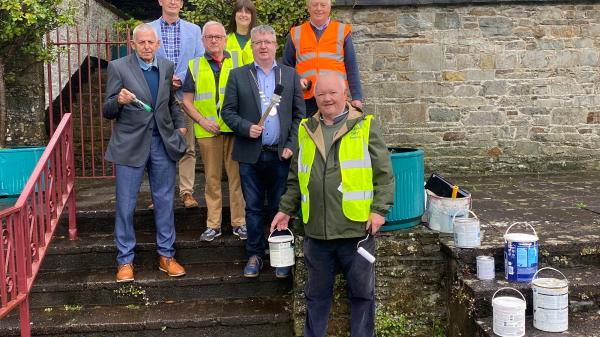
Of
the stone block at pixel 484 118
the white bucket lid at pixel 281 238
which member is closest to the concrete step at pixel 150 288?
the white bucket lid at pixel 281 238

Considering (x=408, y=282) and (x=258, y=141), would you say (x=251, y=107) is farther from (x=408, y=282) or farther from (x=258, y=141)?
(x=408, y=282)

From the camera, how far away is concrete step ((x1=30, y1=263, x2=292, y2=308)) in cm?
451

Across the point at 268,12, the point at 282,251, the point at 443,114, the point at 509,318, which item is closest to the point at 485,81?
the point at 443,114

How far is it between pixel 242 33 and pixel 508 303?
10.1 feet

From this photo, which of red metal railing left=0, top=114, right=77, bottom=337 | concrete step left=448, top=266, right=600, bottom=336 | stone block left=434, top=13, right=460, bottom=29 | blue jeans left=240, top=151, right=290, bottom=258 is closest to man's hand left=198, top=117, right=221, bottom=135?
blue jeans left=240, top=151, right=290, bottom=258

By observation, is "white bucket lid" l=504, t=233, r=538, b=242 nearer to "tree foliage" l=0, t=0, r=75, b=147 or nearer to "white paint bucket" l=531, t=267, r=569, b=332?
"white paint bucket" l=531, t=267, r=569, b=332

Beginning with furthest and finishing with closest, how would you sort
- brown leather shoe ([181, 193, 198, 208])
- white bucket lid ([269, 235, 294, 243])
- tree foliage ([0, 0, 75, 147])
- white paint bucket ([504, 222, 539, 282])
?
tree foliage ([0, 0, 75, 147]) → brown leather shoe ([181, 193, 198, 208]) → white bucket lid ([269, 235, 294, 243]) → white paint bucket ([504, 222, 539, 282])

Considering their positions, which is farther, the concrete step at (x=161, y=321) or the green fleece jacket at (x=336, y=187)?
the concrete step at (x=161, y=321)

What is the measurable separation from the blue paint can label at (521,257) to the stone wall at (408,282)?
54cm

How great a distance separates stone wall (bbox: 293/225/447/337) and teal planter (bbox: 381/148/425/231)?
109 millimetres

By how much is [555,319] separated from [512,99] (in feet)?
17.2

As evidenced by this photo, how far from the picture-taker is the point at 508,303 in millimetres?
3529

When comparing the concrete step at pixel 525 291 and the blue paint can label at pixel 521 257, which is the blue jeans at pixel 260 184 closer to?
the concrete step at pixel 525 291

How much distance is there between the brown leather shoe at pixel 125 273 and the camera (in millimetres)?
4484
